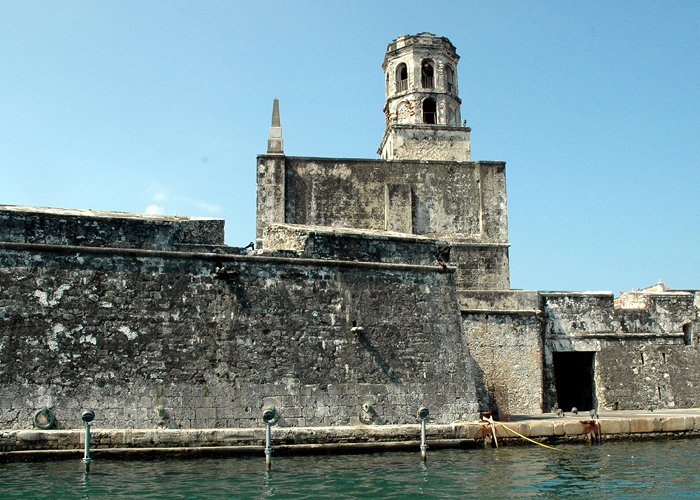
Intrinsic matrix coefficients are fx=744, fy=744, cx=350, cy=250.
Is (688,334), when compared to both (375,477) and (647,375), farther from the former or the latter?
(375,477)

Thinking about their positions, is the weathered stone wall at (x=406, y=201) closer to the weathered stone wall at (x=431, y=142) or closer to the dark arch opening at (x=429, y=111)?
the weathered stone wall at (x=431, y=142)

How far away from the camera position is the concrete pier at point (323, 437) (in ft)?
38.1

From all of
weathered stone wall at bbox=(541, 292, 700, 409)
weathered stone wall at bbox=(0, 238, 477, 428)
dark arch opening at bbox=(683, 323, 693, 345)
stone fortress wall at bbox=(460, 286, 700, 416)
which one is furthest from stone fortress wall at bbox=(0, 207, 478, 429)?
dark arch opening at bbox=(683, 323, 693, 345)

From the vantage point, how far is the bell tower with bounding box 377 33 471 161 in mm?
26578

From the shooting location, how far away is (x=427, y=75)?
2761cm

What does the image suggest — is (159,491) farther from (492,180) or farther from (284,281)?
(492,180)

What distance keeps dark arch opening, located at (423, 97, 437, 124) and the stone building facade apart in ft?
32.0

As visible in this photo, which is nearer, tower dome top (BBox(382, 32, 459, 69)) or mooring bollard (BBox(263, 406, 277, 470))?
mooring bollard (BBox(263, 406, 277, 470))

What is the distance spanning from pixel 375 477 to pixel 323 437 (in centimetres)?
213

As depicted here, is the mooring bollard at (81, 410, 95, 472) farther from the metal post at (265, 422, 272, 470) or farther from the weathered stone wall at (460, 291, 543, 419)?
the weathered stone wall at (460, 291, 543, 419)

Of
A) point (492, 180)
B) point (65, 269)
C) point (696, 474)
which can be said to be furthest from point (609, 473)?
point (492, 180)

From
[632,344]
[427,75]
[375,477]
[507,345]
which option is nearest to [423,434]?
[375,477]

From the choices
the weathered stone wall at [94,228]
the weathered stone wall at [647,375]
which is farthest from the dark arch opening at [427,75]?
the weathered stone wall at [94,228]

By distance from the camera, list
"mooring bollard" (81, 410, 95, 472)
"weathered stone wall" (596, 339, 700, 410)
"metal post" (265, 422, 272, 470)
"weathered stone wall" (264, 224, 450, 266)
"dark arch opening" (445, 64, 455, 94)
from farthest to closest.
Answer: "dark arch opening" (445, 64, 455, 94)
"weathered stone wall" (596, 339, 700, 410)
"weathered stone wall" (264, 224, 450, 266)
"metal post" (265, 422, 272, 470)
"mooring bollard" (81, 410, 95, 472)
